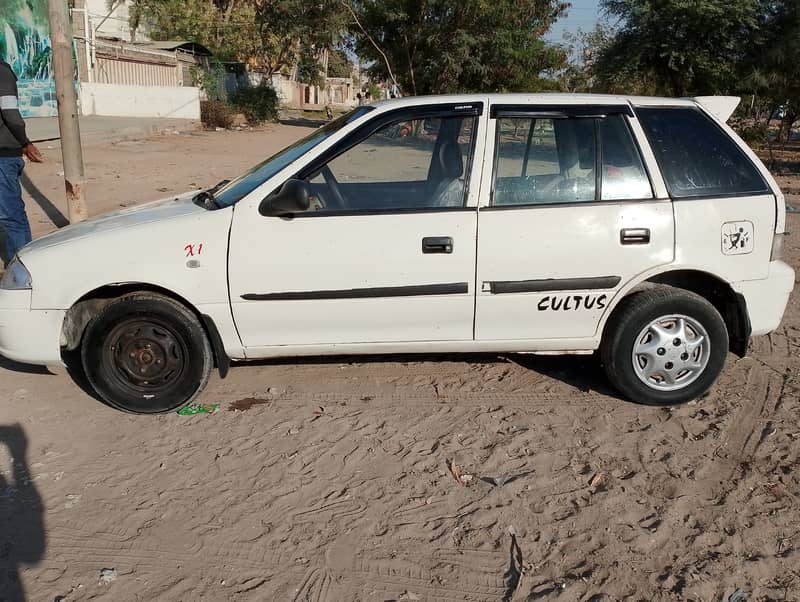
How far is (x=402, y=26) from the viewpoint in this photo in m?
31.2

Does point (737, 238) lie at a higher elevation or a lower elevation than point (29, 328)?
higher

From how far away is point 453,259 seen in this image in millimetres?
4148

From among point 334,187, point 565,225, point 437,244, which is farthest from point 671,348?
point 334,187

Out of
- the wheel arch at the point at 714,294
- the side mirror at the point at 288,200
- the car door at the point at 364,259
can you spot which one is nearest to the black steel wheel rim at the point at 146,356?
the car door at the point at 364,259

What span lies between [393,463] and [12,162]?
458 centimetres

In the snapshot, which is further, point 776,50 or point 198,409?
point 776,50

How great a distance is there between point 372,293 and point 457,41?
27857mm

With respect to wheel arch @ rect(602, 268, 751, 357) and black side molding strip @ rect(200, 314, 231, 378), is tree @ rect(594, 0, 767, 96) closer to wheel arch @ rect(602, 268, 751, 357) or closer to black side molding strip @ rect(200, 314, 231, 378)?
wheel arch @ rect(602, 268, 751, 357)

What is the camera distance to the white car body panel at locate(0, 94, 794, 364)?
13.5 feet

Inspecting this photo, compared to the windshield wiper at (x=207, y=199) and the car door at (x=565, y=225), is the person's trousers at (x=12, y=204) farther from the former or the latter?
the car door at (x=565, y=225)

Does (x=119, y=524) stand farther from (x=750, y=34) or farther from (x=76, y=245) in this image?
(x=750, y=34)

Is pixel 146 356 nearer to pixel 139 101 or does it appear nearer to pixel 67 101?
pixel 67 101

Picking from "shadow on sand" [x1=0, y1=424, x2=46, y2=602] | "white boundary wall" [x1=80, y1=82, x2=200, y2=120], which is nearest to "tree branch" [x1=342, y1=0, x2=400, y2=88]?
"white boundary wall" [x1=80, y1=82, x2=200, y2=120]

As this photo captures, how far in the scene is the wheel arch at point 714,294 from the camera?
14.3ft
